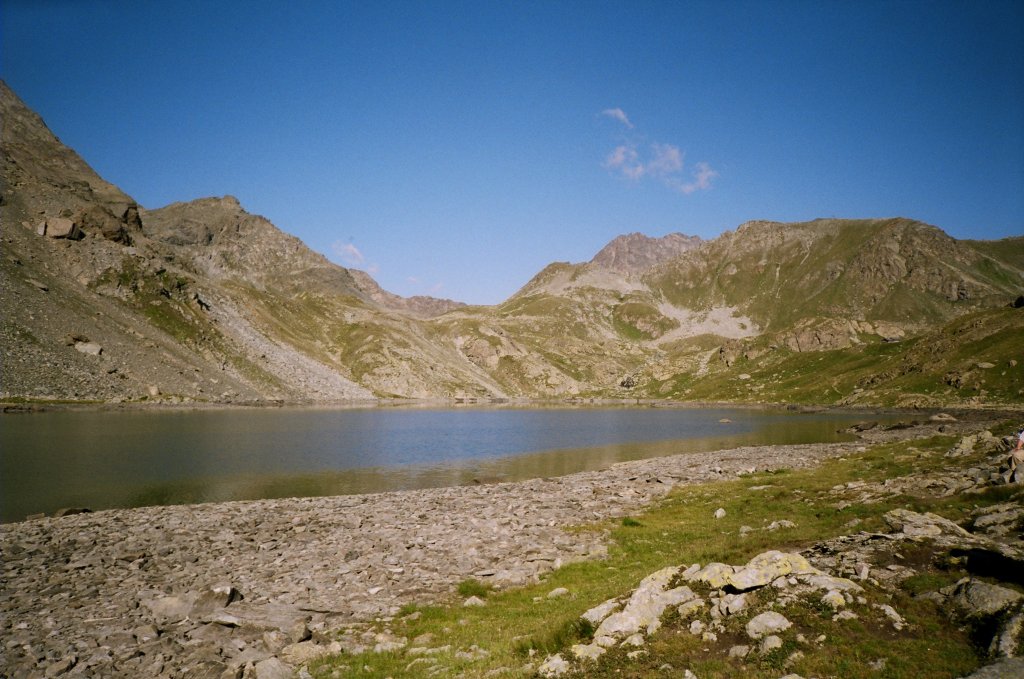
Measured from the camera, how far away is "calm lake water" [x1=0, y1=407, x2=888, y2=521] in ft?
161

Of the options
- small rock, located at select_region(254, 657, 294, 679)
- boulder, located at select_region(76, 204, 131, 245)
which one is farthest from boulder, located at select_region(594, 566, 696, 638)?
boulder, located at select_region(76, 204, 131, 245)

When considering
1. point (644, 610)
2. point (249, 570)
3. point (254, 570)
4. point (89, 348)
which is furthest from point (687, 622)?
point (89, 348)

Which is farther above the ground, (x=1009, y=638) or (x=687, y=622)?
(x=1009, y=638)

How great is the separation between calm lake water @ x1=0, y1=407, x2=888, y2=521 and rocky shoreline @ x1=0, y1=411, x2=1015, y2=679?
11109 mm

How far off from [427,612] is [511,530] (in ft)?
40.8

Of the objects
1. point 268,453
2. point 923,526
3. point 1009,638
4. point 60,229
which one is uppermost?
point 60,229

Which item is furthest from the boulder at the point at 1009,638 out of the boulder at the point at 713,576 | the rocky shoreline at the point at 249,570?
the rocky shoreline at the point at 249,570

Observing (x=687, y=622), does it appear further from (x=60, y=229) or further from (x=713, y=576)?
(x=60, y=229)

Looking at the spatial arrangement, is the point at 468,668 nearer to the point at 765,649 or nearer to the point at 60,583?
the point at 765,649

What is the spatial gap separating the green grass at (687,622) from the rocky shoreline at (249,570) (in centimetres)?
202

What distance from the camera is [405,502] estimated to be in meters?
42.4

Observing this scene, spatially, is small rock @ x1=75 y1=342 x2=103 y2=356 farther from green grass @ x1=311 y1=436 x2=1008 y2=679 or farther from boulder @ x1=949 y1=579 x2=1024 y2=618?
boulder @ x1=949 y1=579 x2=1024 y2=618

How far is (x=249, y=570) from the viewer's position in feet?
84.4

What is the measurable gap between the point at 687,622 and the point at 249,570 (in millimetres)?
21756
